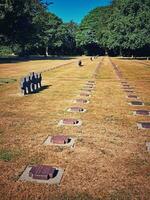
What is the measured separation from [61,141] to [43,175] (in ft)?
6.26

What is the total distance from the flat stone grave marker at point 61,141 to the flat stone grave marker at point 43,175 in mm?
1502

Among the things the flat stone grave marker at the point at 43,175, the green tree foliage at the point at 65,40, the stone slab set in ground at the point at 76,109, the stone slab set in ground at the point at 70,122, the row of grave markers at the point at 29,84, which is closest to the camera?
the flat stone grave marker at the point at 43,175

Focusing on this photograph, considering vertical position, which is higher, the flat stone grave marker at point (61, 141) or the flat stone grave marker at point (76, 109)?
the flat stone grave marker at point (61, 141)

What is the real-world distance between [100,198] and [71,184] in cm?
64

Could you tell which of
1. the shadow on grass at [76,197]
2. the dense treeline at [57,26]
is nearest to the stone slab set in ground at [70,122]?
the shadow on grass at [76,197]

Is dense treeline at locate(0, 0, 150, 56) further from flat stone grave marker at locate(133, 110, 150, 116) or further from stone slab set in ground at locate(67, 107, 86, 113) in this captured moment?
flat stone grave marker at locate(133, 110, 150, 116)

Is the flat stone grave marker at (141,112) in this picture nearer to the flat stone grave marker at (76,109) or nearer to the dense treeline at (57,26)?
the flat stone grave marker at (76,109)

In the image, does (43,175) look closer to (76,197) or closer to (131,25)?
(76,197)

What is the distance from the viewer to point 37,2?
69.9m

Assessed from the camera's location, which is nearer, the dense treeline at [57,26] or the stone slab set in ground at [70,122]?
the stone slab set in ground at [70,122]

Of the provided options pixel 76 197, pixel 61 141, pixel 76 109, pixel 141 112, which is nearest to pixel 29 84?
pixel 76 109

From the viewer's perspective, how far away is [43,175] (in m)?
5.33

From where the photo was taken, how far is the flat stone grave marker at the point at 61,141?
713 centimetres

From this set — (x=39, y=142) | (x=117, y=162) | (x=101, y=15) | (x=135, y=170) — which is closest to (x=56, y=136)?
(x=39, y=142)
